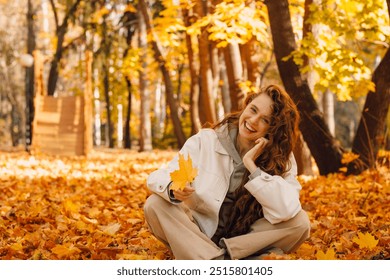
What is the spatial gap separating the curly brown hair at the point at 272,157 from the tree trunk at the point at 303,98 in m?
4.09

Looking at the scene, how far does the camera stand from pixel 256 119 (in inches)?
143

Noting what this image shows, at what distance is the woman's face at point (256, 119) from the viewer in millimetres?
3631

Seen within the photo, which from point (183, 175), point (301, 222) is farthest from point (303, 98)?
point (183, 175)

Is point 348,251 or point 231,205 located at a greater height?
point 231,205

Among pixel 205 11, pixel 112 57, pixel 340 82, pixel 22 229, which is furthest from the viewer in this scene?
pixel 112 57

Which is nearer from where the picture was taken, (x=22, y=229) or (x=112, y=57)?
(x=22, y=229)

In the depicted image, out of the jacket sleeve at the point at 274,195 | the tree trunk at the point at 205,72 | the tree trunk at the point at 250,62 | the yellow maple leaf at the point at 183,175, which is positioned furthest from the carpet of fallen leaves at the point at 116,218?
the tree trunk at the point at 205,72

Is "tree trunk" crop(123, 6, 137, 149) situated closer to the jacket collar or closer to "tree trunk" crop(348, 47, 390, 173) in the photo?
"tree trunk" crop(348, 47, 390, 173)

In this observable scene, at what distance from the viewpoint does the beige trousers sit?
11.2 ft

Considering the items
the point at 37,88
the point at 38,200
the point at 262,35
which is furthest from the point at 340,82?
the point at 37,88

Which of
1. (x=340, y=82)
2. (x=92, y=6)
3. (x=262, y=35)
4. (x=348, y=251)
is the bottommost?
(x=348, y=251)

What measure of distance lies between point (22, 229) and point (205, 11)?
784 cm
